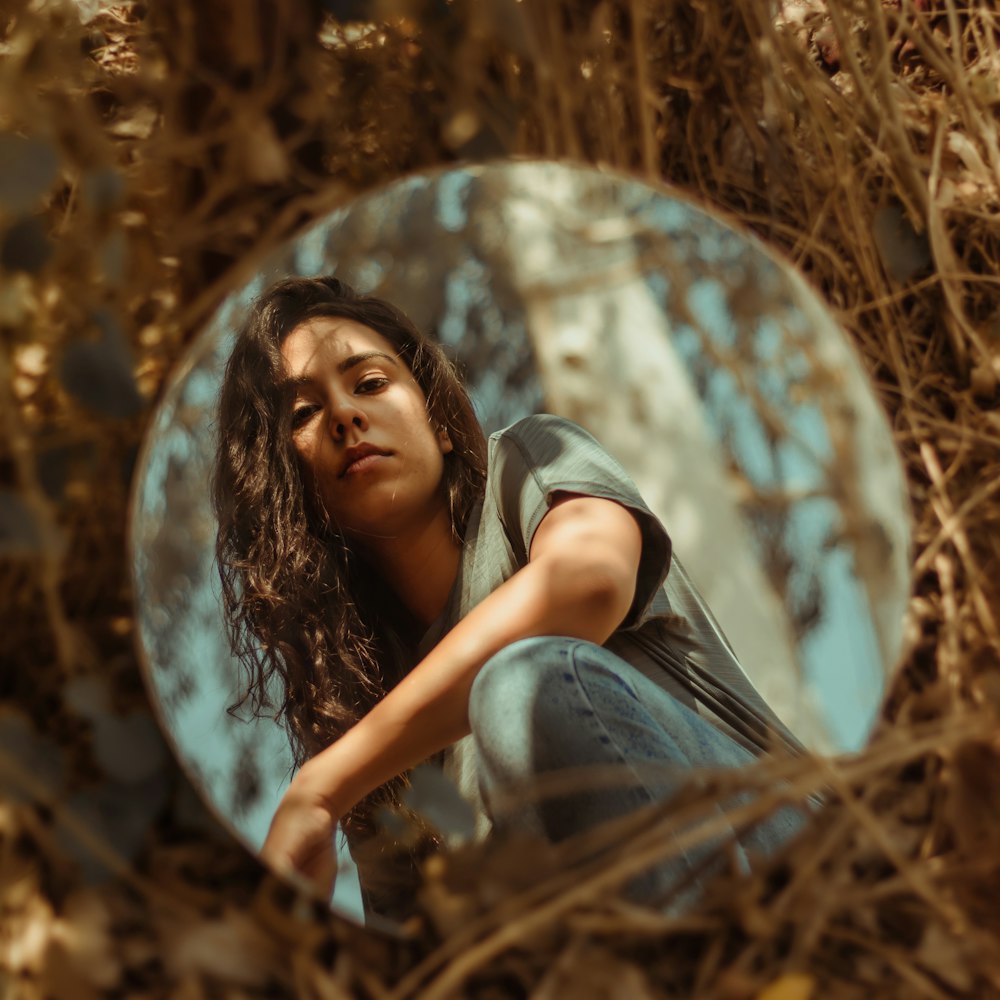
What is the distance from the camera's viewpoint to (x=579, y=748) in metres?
0.77

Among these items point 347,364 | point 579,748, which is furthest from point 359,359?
point 579,748

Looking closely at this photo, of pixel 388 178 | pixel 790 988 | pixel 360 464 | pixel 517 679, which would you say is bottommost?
pixel 790 988

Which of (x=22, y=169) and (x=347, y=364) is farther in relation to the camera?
(x=347, y=364)

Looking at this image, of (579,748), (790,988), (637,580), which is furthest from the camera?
(637,580)

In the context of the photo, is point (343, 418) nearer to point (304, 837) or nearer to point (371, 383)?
point (371, 383)

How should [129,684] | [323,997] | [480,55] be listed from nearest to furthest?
[323,997] < [129,684] < [480,55]

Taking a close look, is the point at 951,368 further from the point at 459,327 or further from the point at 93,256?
the point at 93,256

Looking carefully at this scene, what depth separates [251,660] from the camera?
2.87ft

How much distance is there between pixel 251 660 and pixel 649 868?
1.10 ft

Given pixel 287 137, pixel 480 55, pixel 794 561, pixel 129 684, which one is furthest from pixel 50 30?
pixel 794 561

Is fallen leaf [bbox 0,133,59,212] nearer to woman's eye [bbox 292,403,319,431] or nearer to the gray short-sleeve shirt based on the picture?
woman's eye [bbox 292,403,319,431]

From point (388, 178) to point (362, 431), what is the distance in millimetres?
208

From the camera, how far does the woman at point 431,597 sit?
799mm

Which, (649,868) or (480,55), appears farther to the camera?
(480,55)
